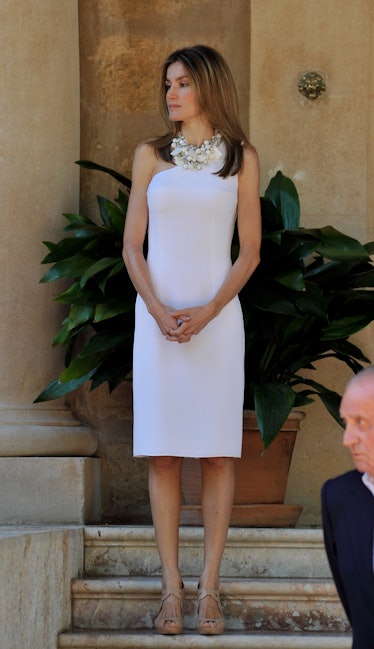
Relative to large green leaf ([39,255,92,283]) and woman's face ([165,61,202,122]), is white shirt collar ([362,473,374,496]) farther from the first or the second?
large green leaf ([39,255,92,283])

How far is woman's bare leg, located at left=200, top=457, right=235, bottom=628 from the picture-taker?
3.78 metres

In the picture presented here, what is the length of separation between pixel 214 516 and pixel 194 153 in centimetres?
110

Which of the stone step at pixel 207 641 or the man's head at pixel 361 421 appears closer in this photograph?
the man's head at pixel 361 421

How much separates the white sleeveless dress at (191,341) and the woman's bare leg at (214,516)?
0.07 meters

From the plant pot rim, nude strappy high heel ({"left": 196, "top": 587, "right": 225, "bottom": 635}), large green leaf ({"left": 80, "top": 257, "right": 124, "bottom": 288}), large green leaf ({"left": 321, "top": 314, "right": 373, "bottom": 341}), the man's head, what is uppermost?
large green leaf ({"left": 80, "top": 257, "right": 124, "bottom": 288})

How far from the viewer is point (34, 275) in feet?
16.2

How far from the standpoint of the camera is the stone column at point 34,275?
472cm

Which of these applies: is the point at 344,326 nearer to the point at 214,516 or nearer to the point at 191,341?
the point at 191,341

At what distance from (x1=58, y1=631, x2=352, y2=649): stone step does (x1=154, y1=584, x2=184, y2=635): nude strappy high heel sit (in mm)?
23

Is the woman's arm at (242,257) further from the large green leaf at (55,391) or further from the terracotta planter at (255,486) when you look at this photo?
the large green leaf at (55,391)

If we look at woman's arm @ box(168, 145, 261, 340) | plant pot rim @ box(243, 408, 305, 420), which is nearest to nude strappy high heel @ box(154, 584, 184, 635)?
woman's arm @ box(168, 145, 261, 340)

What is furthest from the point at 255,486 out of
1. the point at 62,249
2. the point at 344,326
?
the point at 62,249

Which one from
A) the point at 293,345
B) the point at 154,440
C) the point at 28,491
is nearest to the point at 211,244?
the point at 154,440

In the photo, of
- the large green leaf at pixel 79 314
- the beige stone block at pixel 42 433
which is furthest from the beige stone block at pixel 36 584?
the large green leaf at pixel 79 314
